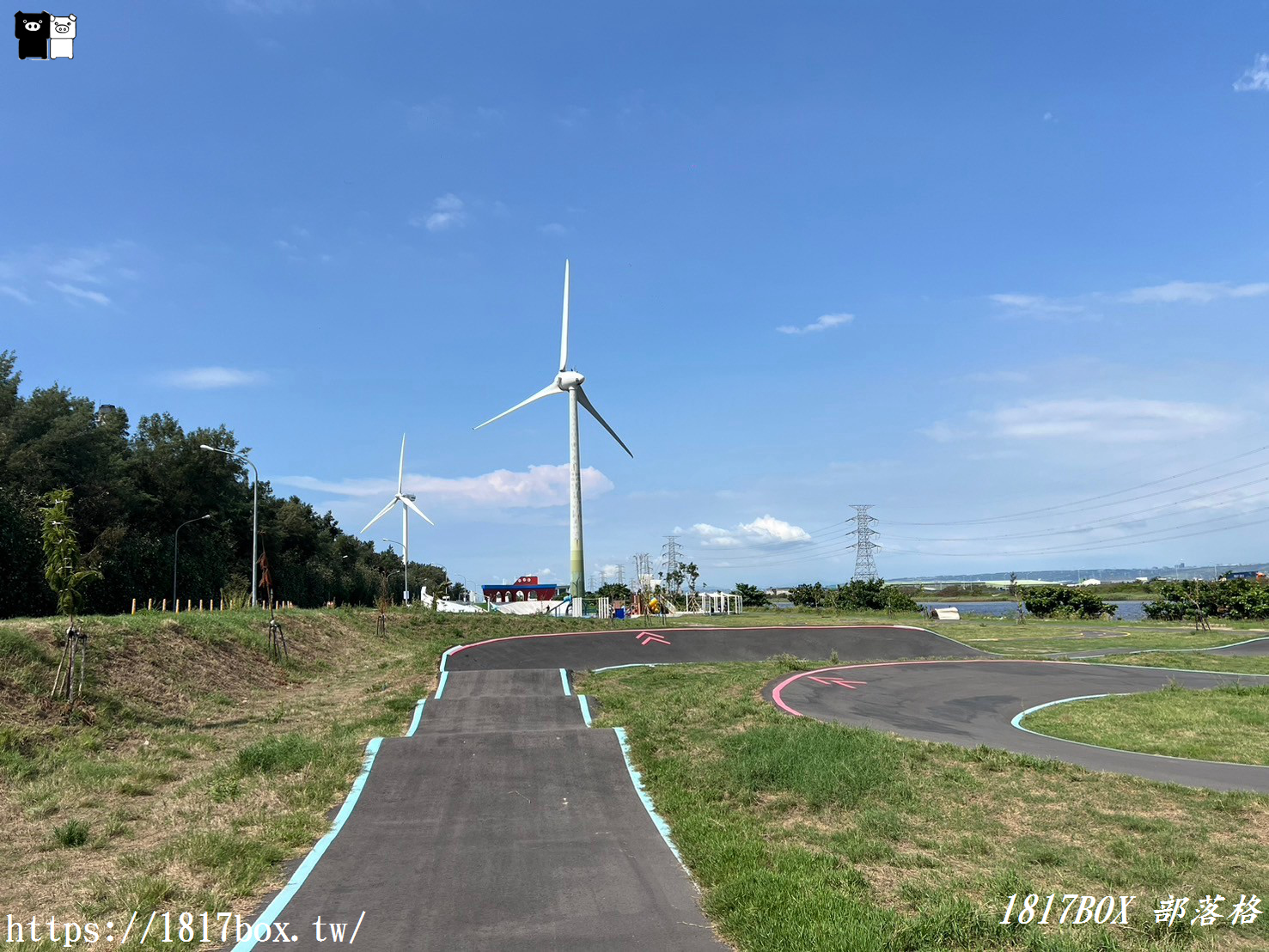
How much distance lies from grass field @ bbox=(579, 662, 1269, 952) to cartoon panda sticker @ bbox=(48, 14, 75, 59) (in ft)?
32.9

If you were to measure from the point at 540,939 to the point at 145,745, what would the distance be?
41.9ft

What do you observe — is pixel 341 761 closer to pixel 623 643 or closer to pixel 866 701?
pixel 866 701

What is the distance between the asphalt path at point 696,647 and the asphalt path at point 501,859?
1477 cm

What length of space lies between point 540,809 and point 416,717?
8.05 metres

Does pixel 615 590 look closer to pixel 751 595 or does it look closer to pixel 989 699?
pixel 751 595

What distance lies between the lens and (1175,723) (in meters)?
16.9

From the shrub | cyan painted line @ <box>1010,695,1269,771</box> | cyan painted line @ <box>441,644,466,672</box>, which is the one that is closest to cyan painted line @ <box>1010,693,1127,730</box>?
cyan painted line @ <box>1010,695,1269,771</box>

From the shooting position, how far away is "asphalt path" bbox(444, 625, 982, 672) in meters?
29.9

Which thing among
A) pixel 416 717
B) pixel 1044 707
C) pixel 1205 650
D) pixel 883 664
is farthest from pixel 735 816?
pixel 1205 650

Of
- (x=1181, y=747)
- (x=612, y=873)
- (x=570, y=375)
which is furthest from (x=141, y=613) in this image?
(x=570, y=375)

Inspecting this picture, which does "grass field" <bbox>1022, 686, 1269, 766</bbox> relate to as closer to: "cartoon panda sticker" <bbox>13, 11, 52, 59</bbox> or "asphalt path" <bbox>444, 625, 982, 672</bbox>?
A: "asphalt path" <bbox>444, 625, 982, 672</bbox>

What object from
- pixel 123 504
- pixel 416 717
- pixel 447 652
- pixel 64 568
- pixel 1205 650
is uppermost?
pixel 123 504

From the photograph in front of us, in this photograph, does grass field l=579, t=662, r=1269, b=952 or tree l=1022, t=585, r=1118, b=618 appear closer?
grass field l=579, t=662, r=1269, b=952

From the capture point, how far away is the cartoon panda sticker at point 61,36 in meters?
7.53
